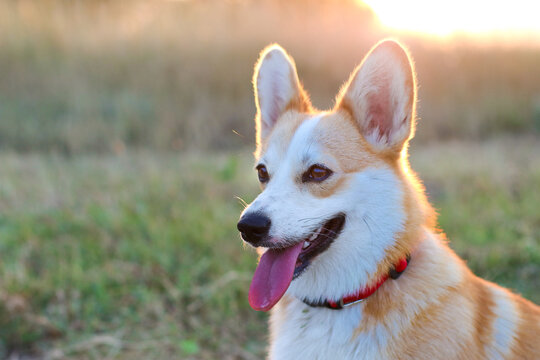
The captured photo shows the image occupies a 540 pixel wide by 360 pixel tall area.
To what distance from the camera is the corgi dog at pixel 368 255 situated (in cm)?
206

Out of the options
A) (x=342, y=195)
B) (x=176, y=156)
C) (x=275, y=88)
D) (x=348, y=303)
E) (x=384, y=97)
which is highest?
A: (x=384, y=97)

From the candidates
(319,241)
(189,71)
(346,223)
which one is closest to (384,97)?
(346,223)

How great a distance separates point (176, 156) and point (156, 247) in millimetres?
3022

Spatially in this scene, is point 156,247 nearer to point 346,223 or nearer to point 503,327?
point 346,223

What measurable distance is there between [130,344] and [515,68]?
890cm

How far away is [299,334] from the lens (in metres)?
2.23

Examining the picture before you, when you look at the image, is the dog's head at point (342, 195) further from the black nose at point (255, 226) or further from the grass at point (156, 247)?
the grass at point (156, 247)

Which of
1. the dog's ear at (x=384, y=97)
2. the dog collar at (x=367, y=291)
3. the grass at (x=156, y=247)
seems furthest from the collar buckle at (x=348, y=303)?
the grass at (x=156, y=247)

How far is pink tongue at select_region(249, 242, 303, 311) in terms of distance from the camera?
215 cm

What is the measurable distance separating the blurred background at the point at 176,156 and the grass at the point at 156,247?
0.06ft

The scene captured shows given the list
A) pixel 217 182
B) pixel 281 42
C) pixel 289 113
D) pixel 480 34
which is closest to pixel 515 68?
pixel 480 34

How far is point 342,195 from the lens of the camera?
2.23 metres

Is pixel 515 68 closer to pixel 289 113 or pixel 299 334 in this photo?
pixel 289 113

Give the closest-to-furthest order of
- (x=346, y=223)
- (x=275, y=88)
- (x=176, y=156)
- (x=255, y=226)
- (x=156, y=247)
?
(x=255, y=226)
(x=346, y=223)
(x=275, y=88)
(x=156, y=247)
(x=176, y=156)
